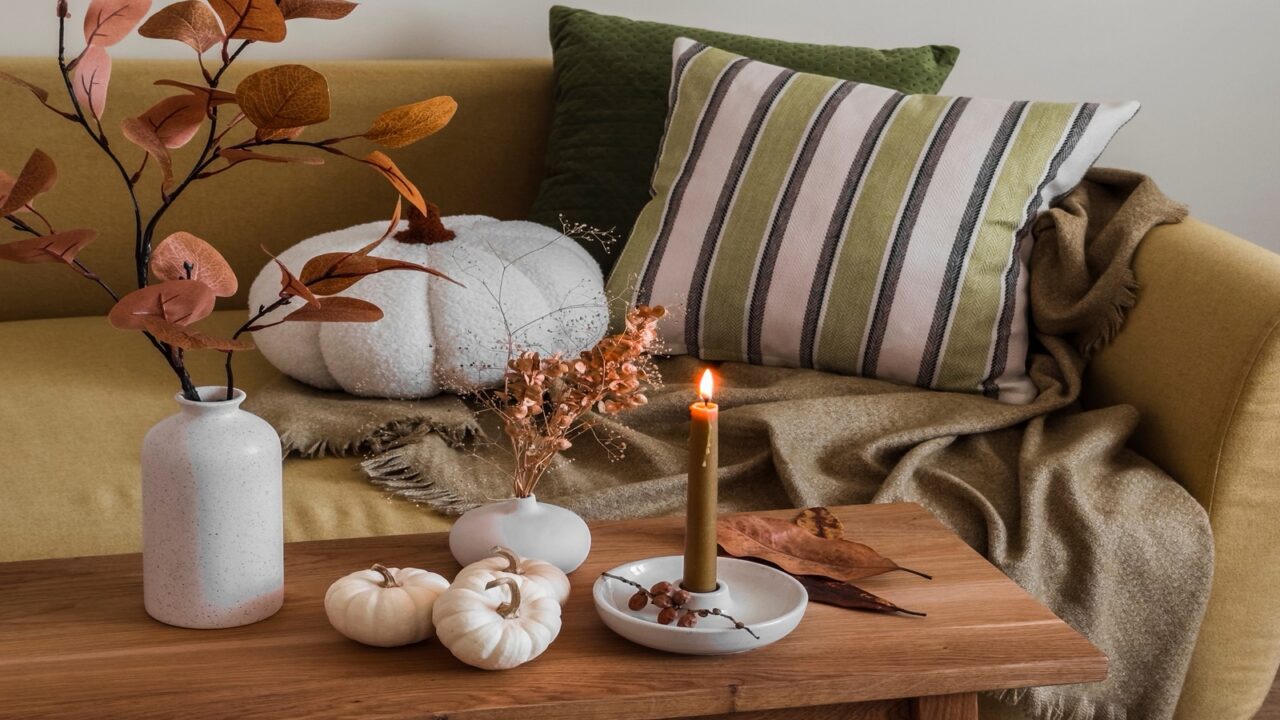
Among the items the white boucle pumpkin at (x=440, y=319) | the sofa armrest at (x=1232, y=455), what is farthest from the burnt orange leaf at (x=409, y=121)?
the sofa armrest at (x=1232, y=455)

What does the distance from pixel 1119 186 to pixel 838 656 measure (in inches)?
42.2

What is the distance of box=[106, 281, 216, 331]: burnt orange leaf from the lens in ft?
2.40

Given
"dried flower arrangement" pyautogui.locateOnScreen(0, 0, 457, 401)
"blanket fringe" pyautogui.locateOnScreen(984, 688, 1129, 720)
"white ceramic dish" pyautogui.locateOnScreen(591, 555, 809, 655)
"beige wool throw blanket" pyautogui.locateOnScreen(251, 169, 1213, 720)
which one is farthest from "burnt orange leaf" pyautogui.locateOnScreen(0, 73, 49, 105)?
"blanket fringe" pyautogui.locateOnScreen(984, 688, 1129, 720)

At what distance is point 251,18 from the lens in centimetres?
71

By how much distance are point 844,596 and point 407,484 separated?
525mm

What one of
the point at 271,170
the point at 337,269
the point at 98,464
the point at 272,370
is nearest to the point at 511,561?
the point at 337,269

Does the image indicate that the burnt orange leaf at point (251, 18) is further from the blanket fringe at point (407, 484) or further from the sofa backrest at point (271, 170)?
the sofa backrest at point (271, 170)

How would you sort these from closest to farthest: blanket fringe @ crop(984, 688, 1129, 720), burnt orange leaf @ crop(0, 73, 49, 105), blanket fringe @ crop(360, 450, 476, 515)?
burnt orange leaf @ crop(0, 73, 49, 105) → blanket fringe @ crop(984, 688, 1129, 720) → blanket fringe @ crop(360, 450, 476, 515)

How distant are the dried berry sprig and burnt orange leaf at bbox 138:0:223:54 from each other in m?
0.43

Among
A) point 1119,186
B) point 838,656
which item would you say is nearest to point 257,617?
point 838,656

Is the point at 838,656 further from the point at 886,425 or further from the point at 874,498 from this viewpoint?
the point at 886,425

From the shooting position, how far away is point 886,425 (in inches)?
54.4

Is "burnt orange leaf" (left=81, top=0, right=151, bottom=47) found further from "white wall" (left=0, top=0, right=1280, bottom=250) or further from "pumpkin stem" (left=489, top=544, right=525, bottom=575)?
"white wall" (left=0, top=0, right=1280, bottom=250)

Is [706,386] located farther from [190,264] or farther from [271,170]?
[271,170]
